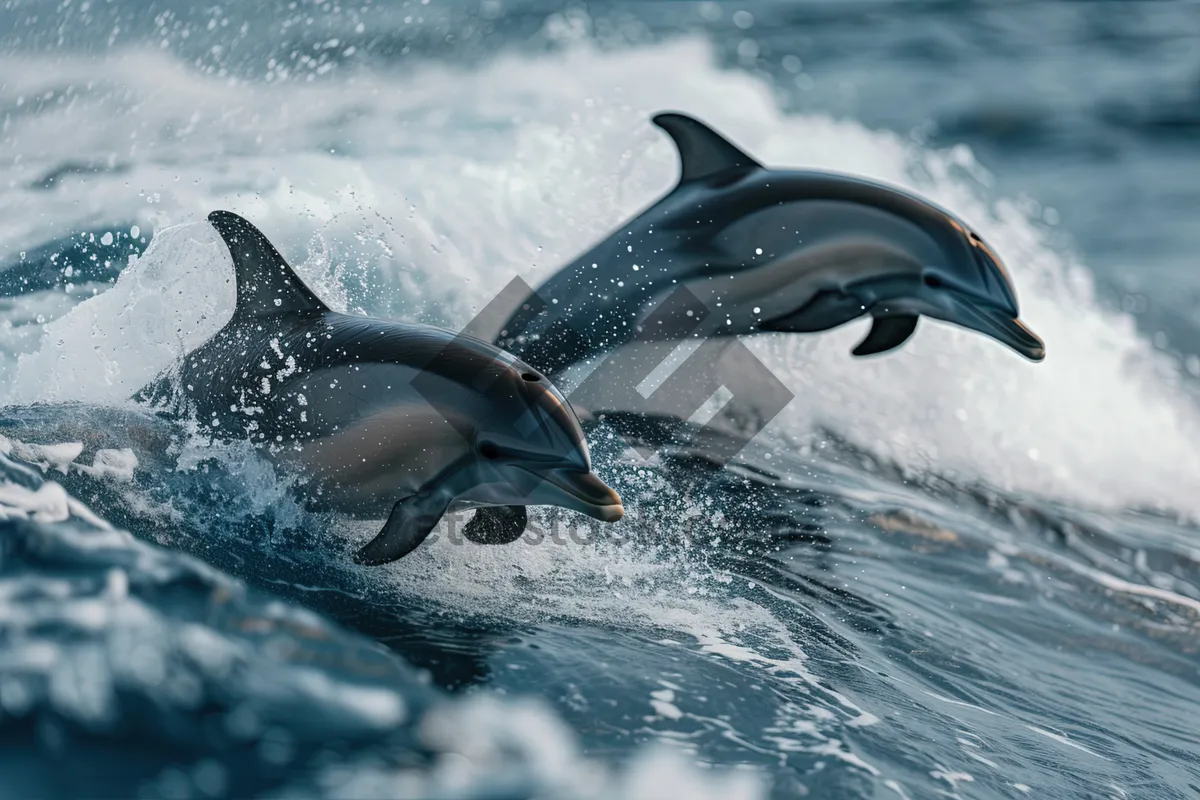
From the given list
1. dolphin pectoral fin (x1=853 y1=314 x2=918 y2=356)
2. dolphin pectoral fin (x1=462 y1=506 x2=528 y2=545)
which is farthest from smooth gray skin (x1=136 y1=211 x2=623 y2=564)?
dolphin pectoral fin (x1=853 y1=314 x2=918 y2=356)

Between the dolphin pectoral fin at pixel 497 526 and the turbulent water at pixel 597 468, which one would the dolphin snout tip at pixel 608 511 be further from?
the dolphin pectoral fin at pixel 497 526

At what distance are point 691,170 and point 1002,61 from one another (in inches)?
519

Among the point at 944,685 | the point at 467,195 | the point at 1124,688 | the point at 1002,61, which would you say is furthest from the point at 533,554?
the point at 1002,61

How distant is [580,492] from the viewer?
4.41 m

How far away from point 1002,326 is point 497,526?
3.09m

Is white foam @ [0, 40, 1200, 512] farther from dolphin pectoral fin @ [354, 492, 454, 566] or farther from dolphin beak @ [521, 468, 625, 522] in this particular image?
dolphin beak @ [521, 468, 625, 522]

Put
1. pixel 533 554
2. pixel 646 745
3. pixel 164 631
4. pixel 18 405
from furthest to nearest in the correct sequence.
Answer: pixel 18 405 < pixel 533 554 < pixel 646 745 < pixel 164 631

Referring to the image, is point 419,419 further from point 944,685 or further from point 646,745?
point 944,685

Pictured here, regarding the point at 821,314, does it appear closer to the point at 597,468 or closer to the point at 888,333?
the point at 888,333

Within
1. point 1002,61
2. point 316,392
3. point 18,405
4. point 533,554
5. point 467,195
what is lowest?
point 18,405

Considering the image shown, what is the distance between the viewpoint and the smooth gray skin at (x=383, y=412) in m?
4.46

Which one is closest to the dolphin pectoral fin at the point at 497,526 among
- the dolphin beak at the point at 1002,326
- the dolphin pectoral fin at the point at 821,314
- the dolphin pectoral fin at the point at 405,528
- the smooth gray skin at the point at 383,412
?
the smooth gray skin at the point at 383,412

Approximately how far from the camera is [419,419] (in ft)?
15.1

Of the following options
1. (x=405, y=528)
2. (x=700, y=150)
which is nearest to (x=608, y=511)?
(x=405, y=528)
